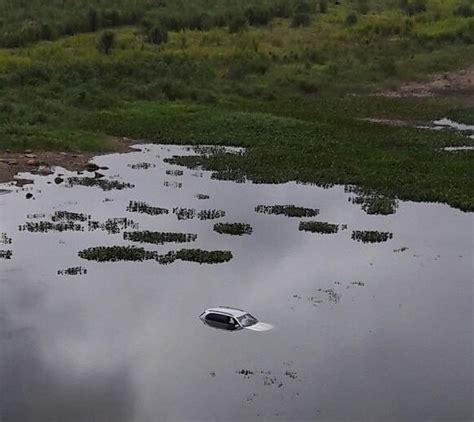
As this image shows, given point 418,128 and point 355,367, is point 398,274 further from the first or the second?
point 418,128

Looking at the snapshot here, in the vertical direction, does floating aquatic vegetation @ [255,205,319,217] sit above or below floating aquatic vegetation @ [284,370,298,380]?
above

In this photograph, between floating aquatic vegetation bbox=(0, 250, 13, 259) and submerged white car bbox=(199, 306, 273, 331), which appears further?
floating aquatic vegetation bbox=(0, 250, 13, 259)

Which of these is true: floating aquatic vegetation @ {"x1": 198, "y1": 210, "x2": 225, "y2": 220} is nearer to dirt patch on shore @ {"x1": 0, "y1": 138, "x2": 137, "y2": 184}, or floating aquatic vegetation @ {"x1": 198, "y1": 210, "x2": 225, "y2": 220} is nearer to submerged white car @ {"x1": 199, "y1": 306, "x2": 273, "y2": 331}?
dirt patch on shore @ {"x1": 0, "y1": 138, "x2": 137, "y2": 184}

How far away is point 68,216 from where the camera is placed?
31.0 meters

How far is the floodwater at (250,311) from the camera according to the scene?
19.7 meters

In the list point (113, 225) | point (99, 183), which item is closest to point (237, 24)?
point (99, 183)

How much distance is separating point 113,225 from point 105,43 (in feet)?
90.1

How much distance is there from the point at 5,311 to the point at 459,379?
11.0m

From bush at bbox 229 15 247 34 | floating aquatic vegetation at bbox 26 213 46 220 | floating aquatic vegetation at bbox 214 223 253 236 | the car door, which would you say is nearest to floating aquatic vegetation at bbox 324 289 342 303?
the car door

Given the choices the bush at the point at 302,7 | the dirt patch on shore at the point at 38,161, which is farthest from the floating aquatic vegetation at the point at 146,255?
the bush at the point at 302,7

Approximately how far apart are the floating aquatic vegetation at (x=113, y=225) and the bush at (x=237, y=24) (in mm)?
35271

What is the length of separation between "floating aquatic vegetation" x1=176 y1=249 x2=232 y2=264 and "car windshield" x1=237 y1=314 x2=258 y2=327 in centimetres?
451

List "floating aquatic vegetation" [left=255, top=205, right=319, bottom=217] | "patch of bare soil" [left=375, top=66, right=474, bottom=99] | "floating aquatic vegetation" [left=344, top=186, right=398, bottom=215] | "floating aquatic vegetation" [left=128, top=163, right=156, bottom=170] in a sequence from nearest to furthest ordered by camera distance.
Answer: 1. "floating aquatic vegetation" [left=255, top=205, right=319, bottom=217]
2. "floating aquatic vegetation" [left=344, top=186, right=398, bottom=215]
3. "floating aquatic vegetation" [left=128, top=163, right=156, bottom=170]
4. "patch of bare soil" [left=375, top=66, right=474, bottom=99]

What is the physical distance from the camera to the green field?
125 ft
